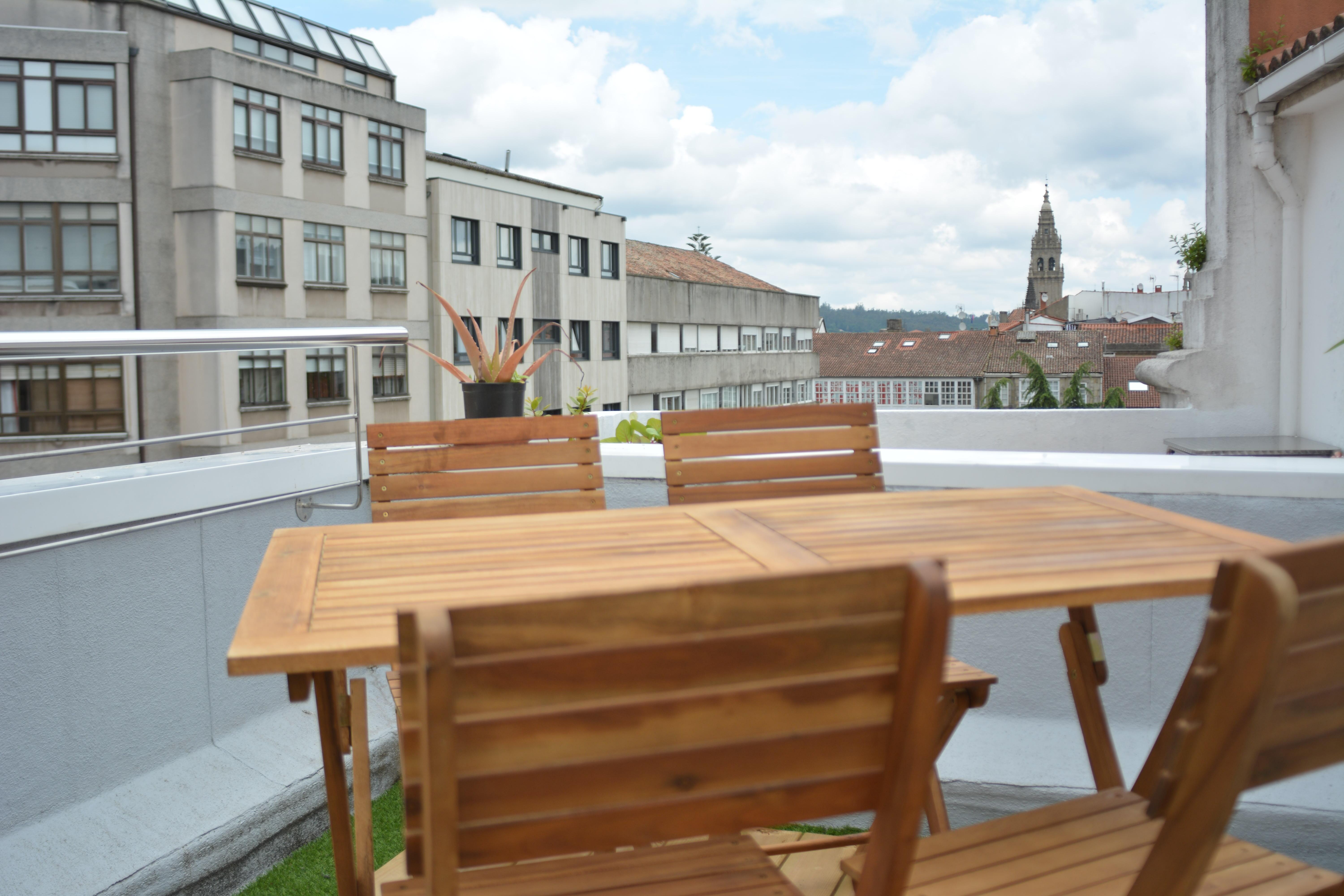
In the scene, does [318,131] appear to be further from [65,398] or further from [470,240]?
[65,398]

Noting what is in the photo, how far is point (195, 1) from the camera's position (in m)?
29.2

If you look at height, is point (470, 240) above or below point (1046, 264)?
below

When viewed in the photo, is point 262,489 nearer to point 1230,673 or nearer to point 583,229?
point 1230,673

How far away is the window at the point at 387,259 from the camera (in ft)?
105

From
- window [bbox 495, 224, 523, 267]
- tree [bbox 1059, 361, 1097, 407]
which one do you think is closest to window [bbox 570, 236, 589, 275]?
window [bbox 495, 224, 523, 267]

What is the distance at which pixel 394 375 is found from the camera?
3120cm

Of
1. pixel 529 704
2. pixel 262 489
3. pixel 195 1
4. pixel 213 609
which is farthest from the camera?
pixel 195 1

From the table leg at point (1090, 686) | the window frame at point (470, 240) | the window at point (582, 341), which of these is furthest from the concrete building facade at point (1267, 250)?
the window at point (582, 341)

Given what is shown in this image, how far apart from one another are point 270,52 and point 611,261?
48.2ft

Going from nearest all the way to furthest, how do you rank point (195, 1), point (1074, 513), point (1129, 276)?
point (1074, 513) < point (195, 1) < point (1129, 276)

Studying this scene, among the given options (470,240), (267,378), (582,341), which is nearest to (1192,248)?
(267,378)

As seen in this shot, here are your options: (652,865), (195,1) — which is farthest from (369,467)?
(195,1)

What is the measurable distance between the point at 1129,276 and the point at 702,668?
89.2 metres

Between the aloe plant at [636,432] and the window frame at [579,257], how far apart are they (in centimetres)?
3426
